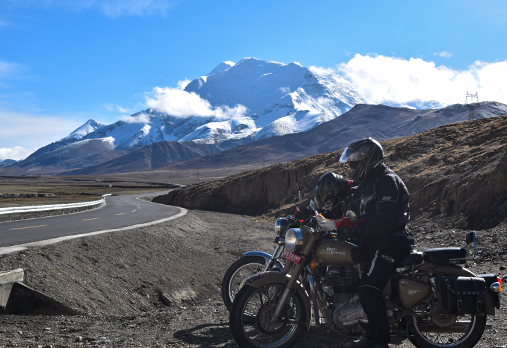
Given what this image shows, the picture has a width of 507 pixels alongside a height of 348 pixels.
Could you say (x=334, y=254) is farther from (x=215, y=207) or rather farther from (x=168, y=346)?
(x=215, y=207)

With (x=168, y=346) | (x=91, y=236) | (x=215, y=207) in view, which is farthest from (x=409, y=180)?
(x=215, y=207)

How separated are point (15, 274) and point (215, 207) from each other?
32439 mm

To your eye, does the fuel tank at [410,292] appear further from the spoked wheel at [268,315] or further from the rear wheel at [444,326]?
the spoked wheel at [268,315]

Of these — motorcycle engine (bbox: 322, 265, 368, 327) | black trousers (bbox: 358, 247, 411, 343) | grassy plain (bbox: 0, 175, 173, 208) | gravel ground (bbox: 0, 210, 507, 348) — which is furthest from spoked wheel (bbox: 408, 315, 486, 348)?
grassy plain (bbox: 0, 175, 173, 208)

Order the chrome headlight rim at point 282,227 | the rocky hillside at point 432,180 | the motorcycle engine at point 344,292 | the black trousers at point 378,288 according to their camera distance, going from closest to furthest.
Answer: the black trousers at point 378,288
the motorcycle engine at point 344,292
the chrome headlight rim at point 282,227
the rocky hillside at point 432,180

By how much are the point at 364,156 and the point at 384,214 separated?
2.57 feet

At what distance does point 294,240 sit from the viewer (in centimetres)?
468

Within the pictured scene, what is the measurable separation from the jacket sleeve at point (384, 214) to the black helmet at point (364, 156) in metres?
0.37

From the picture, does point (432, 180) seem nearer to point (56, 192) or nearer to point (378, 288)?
point (378, 288)

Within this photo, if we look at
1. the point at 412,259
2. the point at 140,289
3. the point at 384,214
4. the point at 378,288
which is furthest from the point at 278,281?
the point at 140,289

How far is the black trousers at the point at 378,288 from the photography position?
14.2ft

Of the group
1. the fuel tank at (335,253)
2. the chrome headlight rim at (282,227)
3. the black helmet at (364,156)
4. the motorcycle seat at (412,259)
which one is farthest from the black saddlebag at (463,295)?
the chrome headlight rim at (282,227)

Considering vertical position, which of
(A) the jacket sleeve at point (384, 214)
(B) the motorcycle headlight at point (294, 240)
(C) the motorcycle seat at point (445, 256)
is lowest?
(C) the motorcycle seat at point (445, 256)

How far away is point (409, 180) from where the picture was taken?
2052cm
